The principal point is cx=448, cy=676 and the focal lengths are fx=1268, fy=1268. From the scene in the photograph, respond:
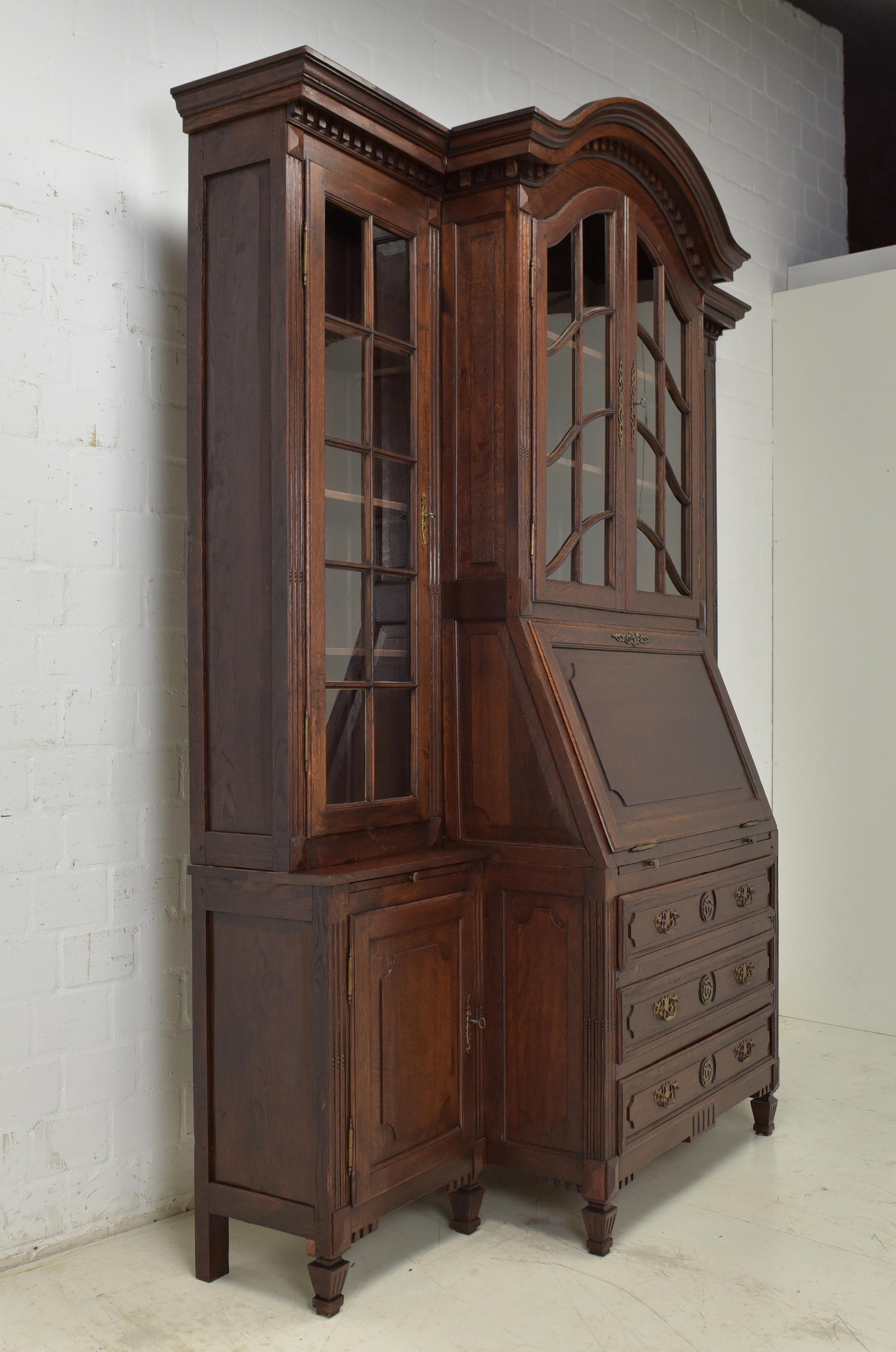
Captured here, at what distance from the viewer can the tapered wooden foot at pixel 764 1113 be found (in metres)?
3.27

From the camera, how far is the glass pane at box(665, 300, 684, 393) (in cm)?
326

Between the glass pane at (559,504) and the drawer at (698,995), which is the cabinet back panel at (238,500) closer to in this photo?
the glass pane at (559,504)

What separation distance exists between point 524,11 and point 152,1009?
9.95ft

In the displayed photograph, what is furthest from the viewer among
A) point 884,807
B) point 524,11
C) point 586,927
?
point 884,807

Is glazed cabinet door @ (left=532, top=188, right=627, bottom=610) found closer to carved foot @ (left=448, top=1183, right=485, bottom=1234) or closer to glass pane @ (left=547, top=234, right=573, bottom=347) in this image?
glass pane @ (left=547, top=234, right=573, bottom=347)

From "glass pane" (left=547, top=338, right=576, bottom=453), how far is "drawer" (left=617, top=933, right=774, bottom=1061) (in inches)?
47.7

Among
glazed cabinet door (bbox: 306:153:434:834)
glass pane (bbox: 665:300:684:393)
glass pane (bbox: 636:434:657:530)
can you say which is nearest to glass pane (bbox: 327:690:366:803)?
glazed cabinet door (bbox: 306:153:434:834)

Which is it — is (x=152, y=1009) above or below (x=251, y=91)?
below

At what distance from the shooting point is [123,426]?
271 cm

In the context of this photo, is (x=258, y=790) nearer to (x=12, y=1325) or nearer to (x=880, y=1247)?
(x=12, y=1325)

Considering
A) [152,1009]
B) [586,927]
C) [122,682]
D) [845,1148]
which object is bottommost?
[845,1148]

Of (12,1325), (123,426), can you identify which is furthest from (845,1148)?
(123,426)

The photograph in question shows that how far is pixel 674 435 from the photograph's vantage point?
3.32 m

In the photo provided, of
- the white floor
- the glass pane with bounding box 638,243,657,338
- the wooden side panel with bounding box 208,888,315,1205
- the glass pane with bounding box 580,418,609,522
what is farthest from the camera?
the glass pane with bounding box 638,243,657,338
